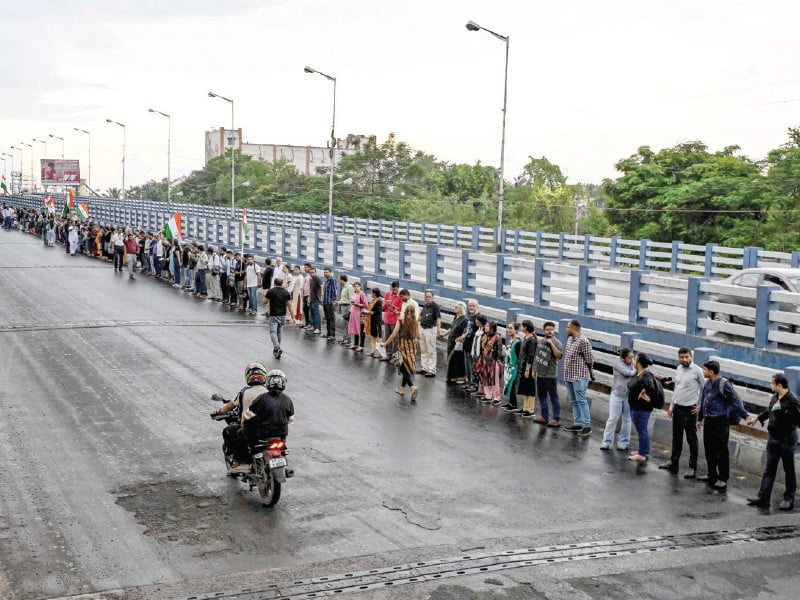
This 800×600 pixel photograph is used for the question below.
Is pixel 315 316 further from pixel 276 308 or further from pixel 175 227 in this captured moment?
pixel 175 227

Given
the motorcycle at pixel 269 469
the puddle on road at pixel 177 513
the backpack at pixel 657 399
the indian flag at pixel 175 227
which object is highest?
the indian flag at pixel 175 227

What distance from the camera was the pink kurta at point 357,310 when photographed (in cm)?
2202

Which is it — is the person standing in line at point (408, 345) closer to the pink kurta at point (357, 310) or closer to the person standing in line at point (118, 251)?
the pink kurta at point (357, 310)

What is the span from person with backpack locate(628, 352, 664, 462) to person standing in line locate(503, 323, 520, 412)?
2.95 m

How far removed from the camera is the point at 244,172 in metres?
111

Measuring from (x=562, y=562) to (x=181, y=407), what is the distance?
26.2ft

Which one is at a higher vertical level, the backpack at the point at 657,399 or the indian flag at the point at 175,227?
the indian flag at the point at 175,227

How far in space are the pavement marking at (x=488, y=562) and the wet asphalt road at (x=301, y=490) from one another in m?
0.18

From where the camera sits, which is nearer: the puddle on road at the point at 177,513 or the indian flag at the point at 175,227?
the puddle on road at the point at 177,513

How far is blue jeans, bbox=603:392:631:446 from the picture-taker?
13.8 metres

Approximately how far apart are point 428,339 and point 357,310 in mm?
3252

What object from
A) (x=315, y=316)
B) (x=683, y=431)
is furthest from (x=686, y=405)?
(x=315, y=316)

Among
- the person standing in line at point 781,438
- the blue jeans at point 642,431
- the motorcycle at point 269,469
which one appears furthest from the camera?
the blue jeans at point 642,431

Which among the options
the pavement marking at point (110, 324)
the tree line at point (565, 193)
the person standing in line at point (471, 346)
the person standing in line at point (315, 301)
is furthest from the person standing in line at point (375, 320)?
the tree line at point (565, 193)
